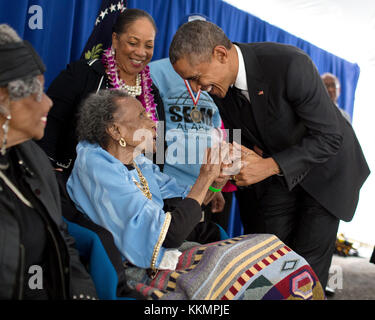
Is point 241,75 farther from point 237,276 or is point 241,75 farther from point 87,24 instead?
point 87,24

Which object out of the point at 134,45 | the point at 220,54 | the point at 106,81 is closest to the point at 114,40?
the point at 134,45

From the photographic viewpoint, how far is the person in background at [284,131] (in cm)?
177

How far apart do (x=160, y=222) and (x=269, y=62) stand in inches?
38.0

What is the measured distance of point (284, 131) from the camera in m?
1.93

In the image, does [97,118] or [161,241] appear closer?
[161,241]

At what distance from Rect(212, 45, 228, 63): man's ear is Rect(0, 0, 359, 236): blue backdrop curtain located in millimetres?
1618

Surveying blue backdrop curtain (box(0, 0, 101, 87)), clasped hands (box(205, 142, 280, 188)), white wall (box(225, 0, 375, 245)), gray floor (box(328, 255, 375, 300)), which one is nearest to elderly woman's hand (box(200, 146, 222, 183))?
clasped hands (box(205, 142, 280, 188))

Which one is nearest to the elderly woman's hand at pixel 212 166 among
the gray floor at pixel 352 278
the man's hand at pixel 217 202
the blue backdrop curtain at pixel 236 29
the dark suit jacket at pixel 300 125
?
the dark suit jacket at pixel 300 125

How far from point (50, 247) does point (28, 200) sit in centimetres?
18

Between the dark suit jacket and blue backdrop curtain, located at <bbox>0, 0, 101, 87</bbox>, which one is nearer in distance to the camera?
the dark suit jacket

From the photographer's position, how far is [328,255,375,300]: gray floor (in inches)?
141

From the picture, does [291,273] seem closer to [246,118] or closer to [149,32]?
[246,118]

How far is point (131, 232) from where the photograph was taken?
5.00ft

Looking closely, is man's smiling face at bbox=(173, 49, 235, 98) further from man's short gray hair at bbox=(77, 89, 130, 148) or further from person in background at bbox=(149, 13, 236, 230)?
person in background at bbox=(149, 13, 236, 230)
